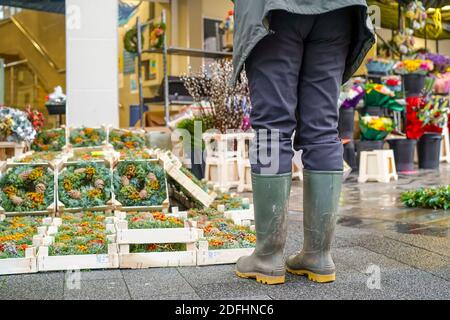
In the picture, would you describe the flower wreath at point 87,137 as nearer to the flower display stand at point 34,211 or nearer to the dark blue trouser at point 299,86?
the flower display stand at point 34,211

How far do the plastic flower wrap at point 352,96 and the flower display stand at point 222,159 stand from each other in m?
2.12

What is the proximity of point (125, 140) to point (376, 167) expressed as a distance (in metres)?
3.15

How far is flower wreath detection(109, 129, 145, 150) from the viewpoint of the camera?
481 centimetres

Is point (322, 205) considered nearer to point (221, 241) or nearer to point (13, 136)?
point (221, 241)

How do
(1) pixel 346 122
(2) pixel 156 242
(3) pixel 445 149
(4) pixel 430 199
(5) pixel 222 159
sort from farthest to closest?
(3) pixel 445 149 < (1) pixel 346 122 < (5) pixel 222 159 < (4) pixel 430 199 < (2) pixel 156 242

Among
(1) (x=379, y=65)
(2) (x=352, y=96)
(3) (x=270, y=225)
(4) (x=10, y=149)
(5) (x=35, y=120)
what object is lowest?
(3) (x=270, y=225)

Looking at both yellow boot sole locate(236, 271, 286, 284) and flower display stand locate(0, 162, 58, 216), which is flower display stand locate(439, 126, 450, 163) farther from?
yellow boot sole locate(236, 271, 286, 284)

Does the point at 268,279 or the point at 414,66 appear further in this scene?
the point at 414,66

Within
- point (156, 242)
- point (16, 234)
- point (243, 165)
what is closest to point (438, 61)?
point (243, 165)

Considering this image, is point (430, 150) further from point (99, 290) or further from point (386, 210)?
point (99, 290)

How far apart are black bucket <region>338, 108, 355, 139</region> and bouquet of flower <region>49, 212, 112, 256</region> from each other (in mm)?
4736

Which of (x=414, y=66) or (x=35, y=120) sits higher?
(x=414, y=66)

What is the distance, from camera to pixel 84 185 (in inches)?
140
